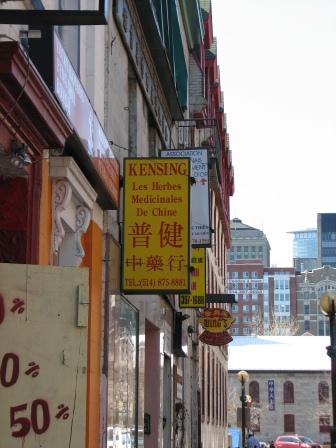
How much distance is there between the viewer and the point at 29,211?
8773mm

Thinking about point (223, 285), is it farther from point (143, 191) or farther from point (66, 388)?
point (66, 388)

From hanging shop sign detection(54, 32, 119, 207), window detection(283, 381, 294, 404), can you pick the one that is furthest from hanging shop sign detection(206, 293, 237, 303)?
window detection(283, 381, 294, 404)

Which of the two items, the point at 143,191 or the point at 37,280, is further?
the point at 143,191

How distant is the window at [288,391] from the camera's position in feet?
319

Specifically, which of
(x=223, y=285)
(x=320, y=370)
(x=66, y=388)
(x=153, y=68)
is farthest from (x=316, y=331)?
(x=66, y=388)

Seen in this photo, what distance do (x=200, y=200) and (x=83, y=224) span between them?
11546 millimetres

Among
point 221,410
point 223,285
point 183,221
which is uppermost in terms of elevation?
point 223,285

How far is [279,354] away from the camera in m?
101

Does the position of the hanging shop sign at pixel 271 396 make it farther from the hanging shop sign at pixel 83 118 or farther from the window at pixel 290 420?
the hanging shop sign at pixel 83 118

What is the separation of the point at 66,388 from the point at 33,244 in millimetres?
3436

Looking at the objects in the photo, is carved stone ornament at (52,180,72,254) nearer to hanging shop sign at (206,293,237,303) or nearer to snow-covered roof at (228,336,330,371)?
hanging shop sign at (206,293,237,303)

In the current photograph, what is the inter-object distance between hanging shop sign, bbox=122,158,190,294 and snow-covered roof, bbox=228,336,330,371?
83317 mm

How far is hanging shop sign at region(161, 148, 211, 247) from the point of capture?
2206 centimetres

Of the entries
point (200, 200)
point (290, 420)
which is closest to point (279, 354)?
point (290, 420)
